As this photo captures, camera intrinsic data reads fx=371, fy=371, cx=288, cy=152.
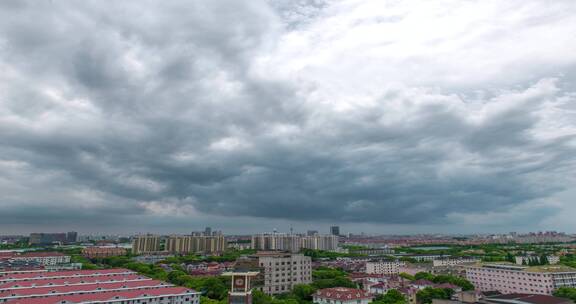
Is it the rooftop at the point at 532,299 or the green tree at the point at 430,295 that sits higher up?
the rooftop at the point at 532,299

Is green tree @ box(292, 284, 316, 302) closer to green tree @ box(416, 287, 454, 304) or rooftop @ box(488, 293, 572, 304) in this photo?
green tree @ box(416, 287, 454, 304)

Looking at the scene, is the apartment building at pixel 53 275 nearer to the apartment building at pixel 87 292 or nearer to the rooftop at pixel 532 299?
the apartment building at pixel 87 292

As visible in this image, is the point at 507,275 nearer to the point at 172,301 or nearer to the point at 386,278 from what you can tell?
the point at 386,278

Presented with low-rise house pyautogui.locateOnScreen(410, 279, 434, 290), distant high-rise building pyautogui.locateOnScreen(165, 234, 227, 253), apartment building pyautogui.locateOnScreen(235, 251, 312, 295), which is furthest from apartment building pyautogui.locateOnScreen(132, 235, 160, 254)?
low-rise house pyautogui.locateOnScreen(410, 279, 434, 290)

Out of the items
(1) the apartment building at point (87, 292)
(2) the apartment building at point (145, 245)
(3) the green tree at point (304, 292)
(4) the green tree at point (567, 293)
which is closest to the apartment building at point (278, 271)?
(3) the green tree at point (304, 292)

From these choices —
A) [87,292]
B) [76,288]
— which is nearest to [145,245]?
[76,288]

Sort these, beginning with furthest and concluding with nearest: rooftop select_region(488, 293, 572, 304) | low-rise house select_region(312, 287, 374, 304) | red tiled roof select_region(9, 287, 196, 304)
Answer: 1. low-rise house select_region(312, 287, 374, 304)
2. rooftop select_region(488, 293, 572, 304)
3. red tiled roof select_region(9, 287, 196, 304)

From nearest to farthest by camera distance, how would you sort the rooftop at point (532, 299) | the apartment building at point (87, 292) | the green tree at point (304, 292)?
the apartment building at point (87, 292)
the rooftop at point (532, 299)
the green tree at point (304, 292)
